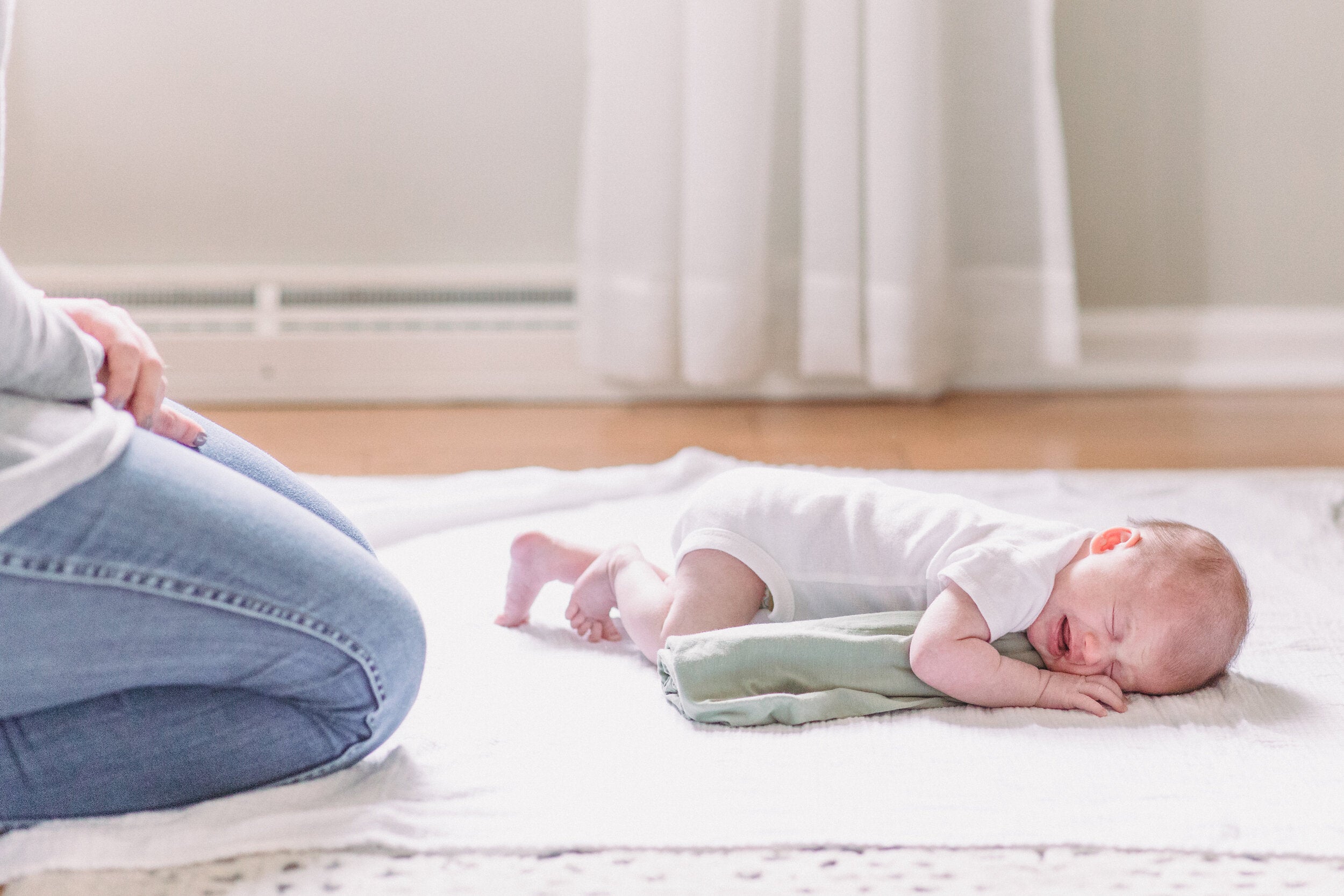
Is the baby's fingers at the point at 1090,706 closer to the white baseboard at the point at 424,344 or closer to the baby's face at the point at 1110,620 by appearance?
the baby's face at the point at 1110,620

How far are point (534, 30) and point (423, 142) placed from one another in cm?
28

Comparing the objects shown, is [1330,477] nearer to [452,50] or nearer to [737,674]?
[737,674]

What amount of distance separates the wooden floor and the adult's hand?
0.98 meters

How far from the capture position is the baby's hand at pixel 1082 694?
108cm

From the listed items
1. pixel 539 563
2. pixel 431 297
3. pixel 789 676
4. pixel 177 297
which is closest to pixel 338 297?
pixel 431 297

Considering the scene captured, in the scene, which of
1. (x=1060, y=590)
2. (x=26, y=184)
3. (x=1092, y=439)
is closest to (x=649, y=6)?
(x=1092, y=439)

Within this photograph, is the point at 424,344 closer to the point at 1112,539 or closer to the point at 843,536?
the point at 843,536

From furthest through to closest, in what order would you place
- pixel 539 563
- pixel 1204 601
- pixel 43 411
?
1. pixel 539 563
2. pixel 1204 601
3. pixel 43 411

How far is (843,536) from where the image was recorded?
Result: 116 cm

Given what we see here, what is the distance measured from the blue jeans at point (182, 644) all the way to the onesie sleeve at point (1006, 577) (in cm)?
44

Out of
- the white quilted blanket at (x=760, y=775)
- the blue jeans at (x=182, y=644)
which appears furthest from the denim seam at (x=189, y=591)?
the white quilted blanket at (x=760, y=775)

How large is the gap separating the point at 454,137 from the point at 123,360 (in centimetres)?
148

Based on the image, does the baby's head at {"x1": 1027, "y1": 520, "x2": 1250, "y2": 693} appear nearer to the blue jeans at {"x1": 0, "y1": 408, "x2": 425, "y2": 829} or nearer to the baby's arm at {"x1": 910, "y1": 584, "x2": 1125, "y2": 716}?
the baby's arm at {"x1": 910, "y1": 584, "x2": 1125, "y2": 716}

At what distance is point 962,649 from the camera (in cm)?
106
